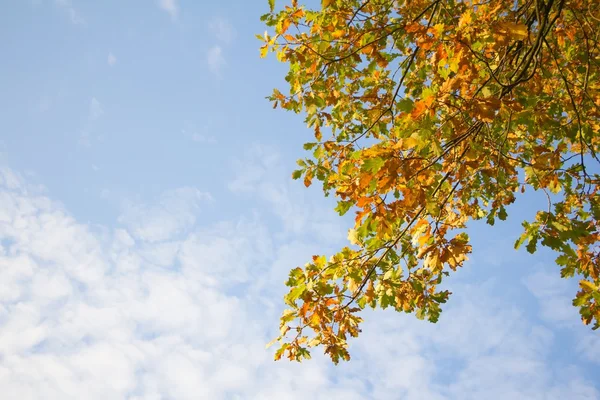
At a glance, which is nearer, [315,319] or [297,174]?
[315,319]

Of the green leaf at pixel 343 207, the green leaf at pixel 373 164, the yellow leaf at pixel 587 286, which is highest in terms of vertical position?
the green leaf at pixel 343 207

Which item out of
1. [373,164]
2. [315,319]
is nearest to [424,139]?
[373,164]

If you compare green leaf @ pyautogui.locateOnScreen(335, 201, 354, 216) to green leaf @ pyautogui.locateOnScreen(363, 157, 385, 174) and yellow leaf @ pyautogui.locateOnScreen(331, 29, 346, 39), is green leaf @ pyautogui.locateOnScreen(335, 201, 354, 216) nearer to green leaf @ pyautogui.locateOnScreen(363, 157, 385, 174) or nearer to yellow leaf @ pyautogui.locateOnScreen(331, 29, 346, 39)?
green leaf @ pyautogui.locateOnScreen(363, 157, 385, 174)

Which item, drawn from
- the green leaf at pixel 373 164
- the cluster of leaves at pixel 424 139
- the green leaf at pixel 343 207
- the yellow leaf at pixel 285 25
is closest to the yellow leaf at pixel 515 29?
the cluster of leaves at pixel 424 139

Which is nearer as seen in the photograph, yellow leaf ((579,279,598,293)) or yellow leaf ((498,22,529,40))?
yellow leaf ((498,22,529,40))

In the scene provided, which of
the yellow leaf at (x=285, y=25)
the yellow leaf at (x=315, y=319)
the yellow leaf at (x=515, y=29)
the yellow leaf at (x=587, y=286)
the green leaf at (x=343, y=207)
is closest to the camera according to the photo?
the yellow leaf at (x=515, y=29)

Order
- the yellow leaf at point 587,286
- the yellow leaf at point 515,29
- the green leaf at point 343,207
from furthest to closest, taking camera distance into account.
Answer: the green leaf at point 343,207
the yellow leaf at point 587,286
the yellow leaf at point 515,29

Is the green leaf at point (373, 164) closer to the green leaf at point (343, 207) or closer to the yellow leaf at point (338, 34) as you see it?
the green leaf at point (343, 207)

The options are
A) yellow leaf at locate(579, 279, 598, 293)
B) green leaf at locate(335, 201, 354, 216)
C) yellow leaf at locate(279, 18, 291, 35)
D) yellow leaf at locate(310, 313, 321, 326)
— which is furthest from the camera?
yellow leaf at locate(279, 18, 291, 35)

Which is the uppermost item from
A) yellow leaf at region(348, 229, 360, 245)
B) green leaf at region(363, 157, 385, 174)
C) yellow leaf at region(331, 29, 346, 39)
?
yellow leaf at region(331, 29, 346, 39)

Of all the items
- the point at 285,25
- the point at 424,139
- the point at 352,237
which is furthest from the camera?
the point at 285,25

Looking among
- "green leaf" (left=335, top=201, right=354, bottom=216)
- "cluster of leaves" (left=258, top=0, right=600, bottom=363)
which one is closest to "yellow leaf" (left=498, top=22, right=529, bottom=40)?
"cluster of leaves" (left=258, top=0, right=600, bottom=363)

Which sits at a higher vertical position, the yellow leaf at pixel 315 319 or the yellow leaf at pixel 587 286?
the yellow leaf at pixel 315 319

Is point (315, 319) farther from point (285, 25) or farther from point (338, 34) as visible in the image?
point (285, 25)
